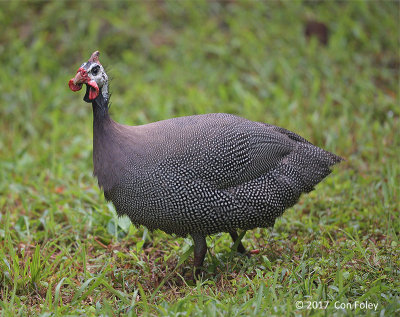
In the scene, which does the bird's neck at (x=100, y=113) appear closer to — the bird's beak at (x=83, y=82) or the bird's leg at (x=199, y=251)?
the bird's beak at (x=83, y=82)

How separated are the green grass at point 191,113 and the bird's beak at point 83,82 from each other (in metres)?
1.10

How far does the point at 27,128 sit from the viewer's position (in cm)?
598

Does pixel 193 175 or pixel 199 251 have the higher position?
pixel 193 175

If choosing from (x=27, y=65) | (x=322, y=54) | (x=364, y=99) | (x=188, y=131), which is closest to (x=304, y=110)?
(x=364, y=99)

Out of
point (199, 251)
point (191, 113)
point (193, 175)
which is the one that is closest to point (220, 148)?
point (193, 175)

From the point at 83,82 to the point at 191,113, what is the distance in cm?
274

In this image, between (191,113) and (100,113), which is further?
(191,113)

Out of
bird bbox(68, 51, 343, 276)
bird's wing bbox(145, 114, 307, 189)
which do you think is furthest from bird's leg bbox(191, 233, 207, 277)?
bird's wing bbox(145, 114, 307, 189)

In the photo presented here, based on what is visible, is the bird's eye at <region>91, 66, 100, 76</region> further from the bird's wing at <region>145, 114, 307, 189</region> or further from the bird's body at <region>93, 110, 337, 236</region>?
the bird's wing at <region>145, 114, 307, 189</region>

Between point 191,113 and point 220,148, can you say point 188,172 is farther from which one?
point 191,113

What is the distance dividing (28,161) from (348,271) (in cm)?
340

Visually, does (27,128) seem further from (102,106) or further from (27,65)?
(102,106)

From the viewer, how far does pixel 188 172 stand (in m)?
3.34

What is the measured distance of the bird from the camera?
332 centimetres
